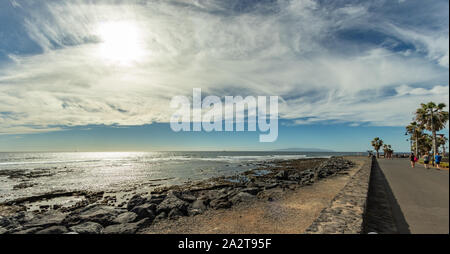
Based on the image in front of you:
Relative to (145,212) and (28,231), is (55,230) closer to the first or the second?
(28,231)

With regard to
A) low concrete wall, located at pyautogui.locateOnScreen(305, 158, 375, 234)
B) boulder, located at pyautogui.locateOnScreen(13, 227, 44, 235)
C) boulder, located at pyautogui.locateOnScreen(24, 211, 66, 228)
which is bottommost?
boulder, located at pyautogui.locateOnScreen(24, 211, 66, 228)

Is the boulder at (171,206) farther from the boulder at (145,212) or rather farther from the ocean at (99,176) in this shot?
the ocean at (99,176)

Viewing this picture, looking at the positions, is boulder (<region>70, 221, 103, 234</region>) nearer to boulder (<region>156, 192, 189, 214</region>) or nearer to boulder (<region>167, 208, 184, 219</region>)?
boulder (<region>156, 192, 189, 214</region>)

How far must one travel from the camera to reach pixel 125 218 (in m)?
6.84

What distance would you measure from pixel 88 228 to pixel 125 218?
110cm

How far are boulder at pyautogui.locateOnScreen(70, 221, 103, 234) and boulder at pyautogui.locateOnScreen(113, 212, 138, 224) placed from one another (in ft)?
1.73

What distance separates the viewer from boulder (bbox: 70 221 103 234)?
19.1ft

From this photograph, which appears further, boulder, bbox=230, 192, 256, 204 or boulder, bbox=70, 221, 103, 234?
boulder, bbox=230, 192, 256, 204

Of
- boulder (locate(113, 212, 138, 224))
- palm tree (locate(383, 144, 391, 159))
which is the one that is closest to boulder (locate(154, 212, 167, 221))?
boulder (locate(113, 212, 138, 224))

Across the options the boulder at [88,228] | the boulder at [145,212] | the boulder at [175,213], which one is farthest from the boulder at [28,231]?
the boulder at [175,213]

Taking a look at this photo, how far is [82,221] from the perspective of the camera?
6.78 meters

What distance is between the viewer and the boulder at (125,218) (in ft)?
21.8
